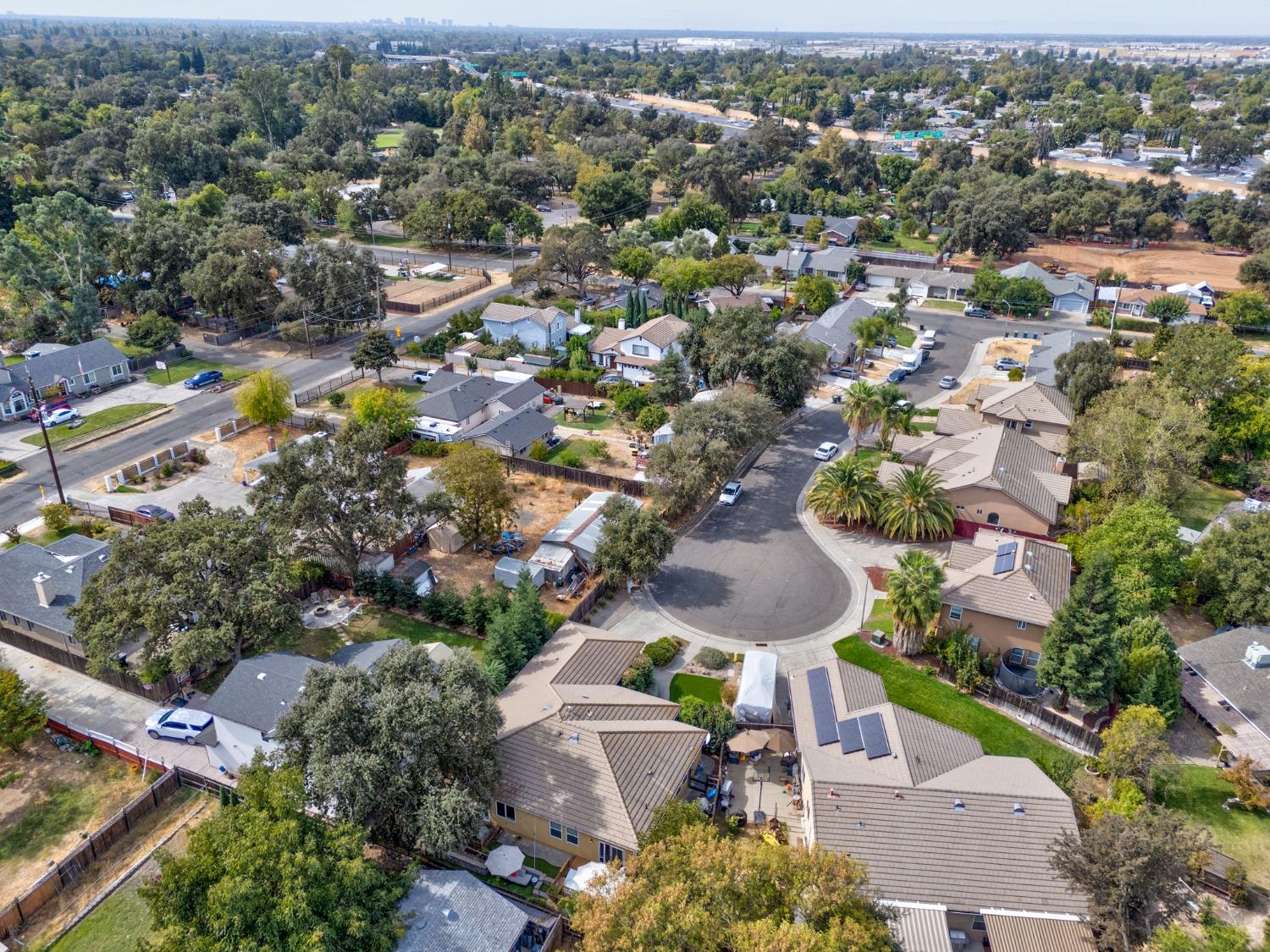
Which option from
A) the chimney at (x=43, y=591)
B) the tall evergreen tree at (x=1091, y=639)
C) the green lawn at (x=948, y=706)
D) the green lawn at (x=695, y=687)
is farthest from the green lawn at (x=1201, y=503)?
the chimney at (x=43, y=591)

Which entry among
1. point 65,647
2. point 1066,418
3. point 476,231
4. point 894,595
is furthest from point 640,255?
point 65,647

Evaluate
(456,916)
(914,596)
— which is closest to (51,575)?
(456,916)

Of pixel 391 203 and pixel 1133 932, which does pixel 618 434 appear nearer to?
pixel 1133 932

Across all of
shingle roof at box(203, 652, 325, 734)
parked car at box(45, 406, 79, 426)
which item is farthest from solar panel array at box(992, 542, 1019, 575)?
parked car at box(45, 406, 79, 426)

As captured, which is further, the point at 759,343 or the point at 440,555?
the point at 759,343

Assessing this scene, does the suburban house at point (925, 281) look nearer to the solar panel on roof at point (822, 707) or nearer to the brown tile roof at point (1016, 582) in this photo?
→ the brown tile roof at point (1016, 582)

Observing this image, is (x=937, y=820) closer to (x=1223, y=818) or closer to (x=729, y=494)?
(x=1223, y=818)

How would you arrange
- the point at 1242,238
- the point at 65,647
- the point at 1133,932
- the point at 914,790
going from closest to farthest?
1. the point at 1133,932
2. the point at 914,790
3. the point at 65,647
4. the point at 1242,238
